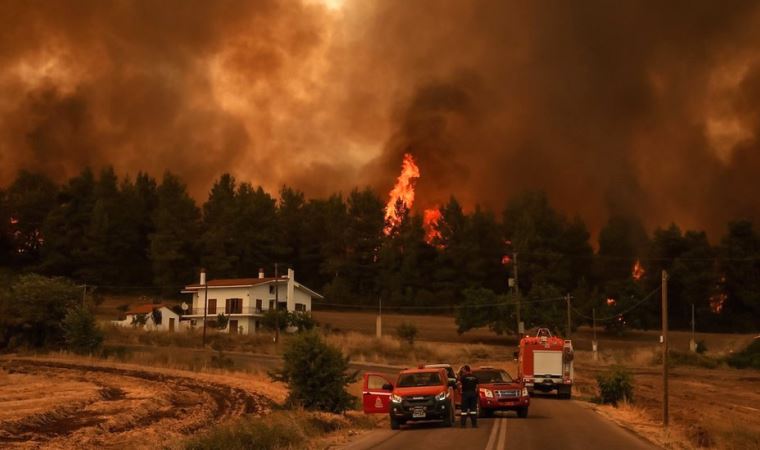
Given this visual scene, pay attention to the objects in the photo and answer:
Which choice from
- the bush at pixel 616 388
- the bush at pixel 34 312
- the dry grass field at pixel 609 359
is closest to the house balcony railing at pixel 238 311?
the dry grass field at pixel 609 359

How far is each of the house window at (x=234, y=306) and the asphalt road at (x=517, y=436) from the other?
6883 centimetres

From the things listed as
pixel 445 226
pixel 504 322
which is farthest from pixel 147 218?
pixel 504 322

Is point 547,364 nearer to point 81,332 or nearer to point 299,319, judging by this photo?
point 81,332

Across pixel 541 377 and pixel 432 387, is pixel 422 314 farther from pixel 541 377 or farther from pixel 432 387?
pixel 432 387

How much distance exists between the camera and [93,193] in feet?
447

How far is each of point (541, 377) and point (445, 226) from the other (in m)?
85.2

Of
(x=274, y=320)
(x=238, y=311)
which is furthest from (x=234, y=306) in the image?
(x=274, y=320)

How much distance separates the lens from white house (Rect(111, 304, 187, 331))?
9675cm

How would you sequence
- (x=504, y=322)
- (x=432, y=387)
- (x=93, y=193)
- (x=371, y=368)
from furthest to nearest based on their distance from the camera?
1. (x=93, y=193)
2. (x=504, y=322)
3. (x=371, y=368)
4. (x=432, y=387)

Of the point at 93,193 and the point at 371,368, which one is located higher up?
the point at 93,193

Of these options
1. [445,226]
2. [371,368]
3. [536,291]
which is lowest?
[371,368]

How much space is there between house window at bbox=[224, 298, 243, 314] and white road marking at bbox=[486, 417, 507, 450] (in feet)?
228

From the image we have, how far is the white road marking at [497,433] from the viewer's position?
20969mm

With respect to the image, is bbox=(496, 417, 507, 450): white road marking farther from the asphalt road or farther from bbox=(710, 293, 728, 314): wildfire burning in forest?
bbox=(710, 293, 728, 314): wildfire burning in forest
